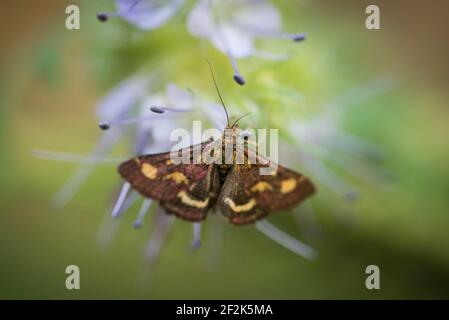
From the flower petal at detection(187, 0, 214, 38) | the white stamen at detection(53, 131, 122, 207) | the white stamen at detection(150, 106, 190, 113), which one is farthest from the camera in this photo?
the white stamen at detection(53, 131, 122, 207)

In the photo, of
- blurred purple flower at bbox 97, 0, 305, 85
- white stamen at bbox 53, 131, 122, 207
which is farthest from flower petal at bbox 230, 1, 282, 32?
white stamen at bbox 53, 131, 122, 207

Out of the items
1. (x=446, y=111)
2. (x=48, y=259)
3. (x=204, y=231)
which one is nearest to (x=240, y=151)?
(x=204, y=231)

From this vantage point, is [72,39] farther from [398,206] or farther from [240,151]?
[398,206]

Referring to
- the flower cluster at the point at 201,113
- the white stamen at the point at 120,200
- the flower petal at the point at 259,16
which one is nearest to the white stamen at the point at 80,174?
the flower cluster at the point at 201,113

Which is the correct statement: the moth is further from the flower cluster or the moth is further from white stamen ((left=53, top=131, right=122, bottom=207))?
white stamen ((left=53, top=131, right=122, bottom=207))

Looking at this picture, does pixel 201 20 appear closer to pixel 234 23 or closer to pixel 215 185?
pixel 234 23

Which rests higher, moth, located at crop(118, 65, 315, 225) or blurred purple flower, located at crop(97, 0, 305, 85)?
blurred purple flower, located at crop(97, 0, 305, 85)
